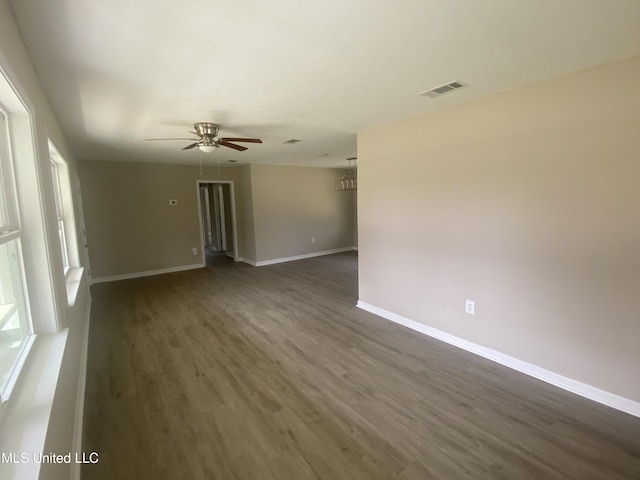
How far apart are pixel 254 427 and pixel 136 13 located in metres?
2.38

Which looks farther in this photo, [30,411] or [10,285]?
[10,285]

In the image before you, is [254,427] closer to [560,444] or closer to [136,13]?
[560,444]

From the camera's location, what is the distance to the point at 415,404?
2158 mm

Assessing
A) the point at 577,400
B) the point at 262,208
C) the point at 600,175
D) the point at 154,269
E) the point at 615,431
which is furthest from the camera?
the point at 262,208

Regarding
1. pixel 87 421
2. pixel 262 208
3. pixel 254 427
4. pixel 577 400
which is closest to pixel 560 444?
pixel 577 400

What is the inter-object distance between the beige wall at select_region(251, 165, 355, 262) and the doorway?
95cm

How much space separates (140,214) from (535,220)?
6356mm

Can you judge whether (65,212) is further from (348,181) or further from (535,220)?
(348,181)

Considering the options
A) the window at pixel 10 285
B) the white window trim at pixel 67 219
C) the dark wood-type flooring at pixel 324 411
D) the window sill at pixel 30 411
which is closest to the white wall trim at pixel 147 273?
the white window trim at pixel 67 219

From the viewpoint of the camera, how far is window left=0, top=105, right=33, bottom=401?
139 centimetres

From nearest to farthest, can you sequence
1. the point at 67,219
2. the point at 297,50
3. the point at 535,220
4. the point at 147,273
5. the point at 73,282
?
the point at 297,50
the point at 535,220
the point at 73,282
the point at 67,219
the point at 147,273

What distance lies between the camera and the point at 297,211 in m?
7.20

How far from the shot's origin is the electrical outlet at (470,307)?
281 cm

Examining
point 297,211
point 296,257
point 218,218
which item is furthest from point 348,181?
point 218,218
